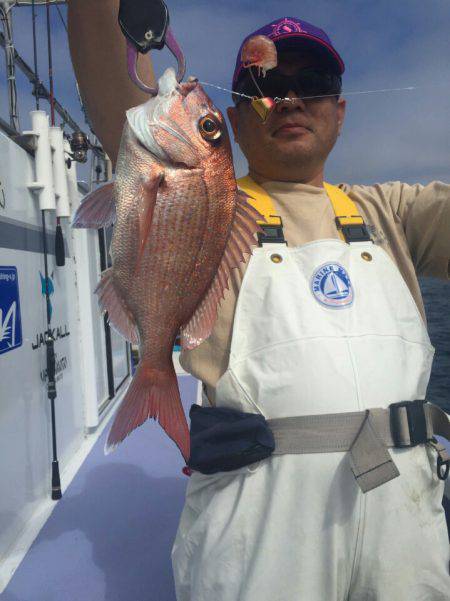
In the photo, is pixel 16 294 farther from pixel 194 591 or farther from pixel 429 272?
pixel 429 272

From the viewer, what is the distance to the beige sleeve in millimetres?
1733

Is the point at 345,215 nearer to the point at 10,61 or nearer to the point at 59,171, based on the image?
the point at 59,171

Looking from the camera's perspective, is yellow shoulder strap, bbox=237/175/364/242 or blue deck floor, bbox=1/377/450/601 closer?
yellow shoulder strap, bbox=237/175/364/242

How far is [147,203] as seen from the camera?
1149 mm

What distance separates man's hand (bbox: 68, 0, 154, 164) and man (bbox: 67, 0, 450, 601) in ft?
1.58

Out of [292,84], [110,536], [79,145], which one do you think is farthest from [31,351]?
[292,84]

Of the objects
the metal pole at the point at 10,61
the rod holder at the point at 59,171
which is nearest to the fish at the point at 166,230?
the rod holder at the point at 59,171

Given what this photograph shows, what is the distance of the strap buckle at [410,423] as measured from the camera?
142cm

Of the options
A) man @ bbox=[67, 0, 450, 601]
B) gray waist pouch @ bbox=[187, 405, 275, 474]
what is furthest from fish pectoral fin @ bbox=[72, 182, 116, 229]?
gray waist pouch @ bbox=[187, 405, 275, 474]

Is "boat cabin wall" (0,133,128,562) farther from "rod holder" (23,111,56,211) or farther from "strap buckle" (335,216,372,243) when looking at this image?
"strap buckle" (335,216,372,243)

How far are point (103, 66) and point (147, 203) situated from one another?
0.53 m

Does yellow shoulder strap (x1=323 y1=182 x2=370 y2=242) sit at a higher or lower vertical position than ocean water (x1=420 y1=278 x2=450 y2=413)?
higher

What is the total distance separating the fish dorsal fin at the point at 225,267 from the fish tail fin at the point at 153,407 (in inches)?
4.3

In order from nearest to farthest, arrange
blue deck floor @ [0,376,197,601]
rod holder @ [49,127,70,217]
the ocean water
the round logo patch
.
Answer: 1. the round logo patch
2. blue deck floor @ [0,376,197,601]
3. rod holder @ [49,127,70,217]
4. the ocean water
